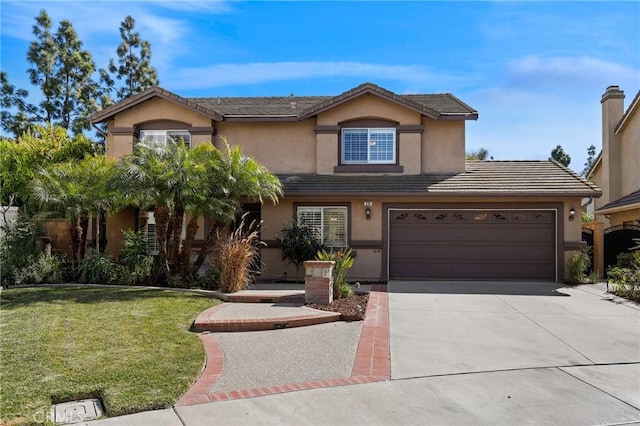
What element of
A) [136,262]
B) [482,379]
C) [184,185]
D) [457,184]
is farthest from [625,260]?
[136,262]

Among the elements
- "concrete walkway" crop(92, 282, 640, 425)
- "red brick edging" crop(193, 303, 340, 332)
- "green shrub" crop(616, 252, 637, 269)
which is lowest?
"concrete walkway" crop(92, 282, 640, 425)

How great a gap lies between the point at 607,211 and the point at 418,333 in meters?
15.3

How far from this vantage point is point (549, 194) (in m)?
13.7

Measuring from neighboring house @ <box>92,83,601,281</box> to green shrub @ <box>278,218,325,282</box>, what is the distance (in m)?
0.76

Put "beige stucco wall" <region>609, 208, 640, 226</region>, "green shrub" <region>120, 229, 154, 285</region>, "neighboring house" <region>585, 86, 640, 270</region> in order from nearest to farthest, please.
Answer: "green shrub" <region>120, 229, 154, 285</region> → "beige stucco wall" <region>609, 208, 640, 226</region> → "neighboring house" <region>585, 86, 640, 270</region>

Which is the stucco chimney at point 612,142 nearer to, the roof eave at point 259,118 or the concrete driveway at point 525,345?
the concrete driveway at point 525,345

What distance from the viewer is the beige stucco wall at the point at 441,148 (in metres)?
15.1

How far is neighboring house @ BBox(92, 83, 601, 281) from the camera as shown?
14.2m

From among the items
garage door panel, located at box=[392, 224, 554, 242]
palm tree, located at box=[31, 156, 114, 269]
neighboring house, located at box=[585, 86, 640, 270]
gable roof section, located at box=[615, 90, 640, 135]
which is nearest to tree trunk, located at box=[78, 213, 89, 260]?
palm tree, located at box=[31, 156, 114, 269]

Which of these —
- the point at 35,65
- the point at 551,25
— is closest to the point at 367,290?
the point at 551,25

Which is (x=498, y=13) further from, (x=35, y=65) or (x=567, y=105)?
(x=35, y=65)

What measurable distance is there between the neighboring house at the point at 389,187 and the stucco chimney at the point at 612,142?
703cm

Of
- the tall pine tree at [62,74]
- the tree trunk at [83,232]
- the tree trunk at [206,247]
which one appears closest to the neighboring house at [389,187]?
the tree trunk at [83,232]

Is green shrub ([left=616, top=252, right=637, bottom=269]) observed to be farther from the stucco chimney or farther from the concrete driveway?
the stucco chimney
